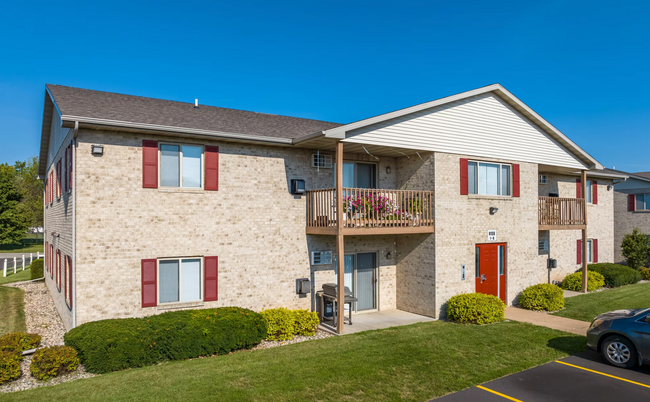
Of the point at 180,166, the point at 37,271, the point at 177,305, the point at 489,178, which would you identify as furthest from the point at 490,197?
the point at 37,271

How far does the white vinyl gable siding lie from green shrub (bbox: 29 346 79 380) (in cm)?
854

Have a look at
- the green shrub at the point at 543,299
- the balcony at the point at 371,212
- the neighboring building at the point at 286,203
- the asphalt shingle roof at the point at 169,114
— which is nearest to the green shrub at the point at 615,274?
the neighboring building at the point at 286,203

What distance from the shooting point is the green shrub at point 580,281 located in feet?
63.7

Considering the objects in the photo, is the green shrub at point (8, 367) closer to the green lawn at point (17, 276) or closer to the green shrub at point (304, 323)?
the green shrub at point (304, 323)

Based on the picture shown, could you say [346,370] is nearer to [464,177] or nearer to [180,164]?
[180,164]

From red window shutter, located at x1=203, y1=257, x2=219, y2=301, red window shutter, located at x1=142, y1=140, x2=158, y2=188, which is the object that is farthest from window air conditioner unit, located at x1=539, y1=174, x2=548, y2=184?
red window shutter, located at x1=142, y1=140, x2=158, y2=188

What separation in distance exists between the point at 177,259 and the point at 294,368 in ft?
15.5

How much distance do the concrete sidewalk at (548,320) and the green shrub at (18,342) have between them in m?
13.5

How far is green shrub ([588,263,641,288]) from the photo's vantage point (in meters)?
20.5

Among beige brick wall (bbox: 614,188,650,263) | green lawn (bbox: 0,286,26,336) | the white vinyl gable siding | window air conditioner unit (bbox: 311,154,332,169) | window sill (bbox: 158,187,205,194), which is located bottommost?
green lawn (bbox: 0,286,26,336)

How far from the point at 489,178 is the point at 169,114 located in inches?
448

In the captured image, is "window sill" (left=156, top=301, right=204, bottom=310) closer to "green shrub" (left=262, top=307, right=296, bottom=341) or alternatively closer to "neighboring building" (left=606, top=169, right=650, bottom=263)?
"green shrub" (left=262, top=307, right=296, bottom=341)

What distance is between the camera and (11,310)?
15.5 meters

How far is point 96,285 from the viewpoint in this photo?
10.7 metres
